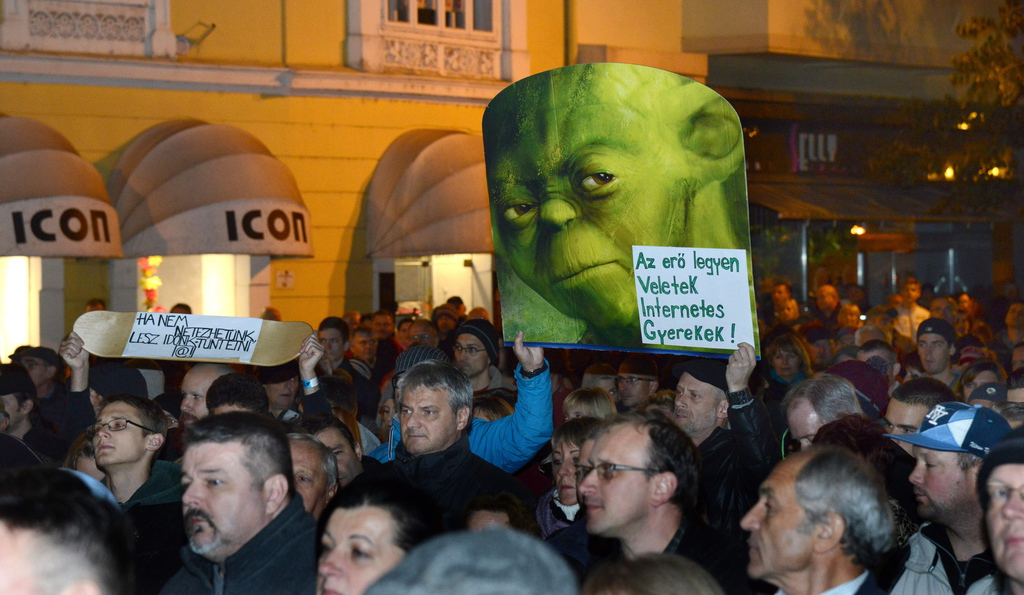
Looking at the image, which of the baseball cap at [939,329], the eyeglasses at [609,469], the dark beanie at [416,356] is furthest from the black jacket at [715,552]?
the baseball cap at [939,329]

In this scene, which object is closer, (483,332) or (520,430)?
(520,430)

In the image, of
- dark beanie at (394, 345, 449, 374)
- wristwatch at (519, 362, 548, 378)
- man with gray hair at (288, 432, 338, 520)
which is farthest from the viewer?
dark beanie at (394, 345, 449, 374)

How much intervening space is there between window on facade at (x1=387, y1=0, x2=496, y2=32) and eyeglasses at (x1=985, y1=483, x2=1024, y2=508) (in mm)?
15582

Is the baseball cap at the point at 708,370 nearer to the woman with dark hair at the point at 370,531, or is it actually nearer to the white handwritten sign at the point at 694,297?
the white handwritten sign at the point at 694,297

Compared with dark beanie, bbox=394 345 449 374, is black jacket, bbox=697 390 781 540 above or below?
below

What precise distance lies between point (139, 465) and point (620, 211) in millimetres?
2551

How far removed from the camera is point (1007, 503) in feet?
10.7

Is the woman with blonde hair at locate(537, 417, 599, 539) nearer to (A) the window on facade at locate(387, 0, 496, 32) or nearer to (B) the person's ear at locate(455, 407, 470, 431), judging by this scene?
(B) the person's ear at locate(455, 407, 470, 431)

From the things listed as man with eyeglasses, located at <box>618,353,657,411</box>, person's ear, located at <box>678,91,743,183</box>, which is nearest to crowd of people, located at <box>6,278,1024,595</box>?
person's ear, located at <box>678,91,743,183</box>

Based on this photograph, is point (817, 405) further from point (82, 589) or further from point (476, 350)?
point (82, 589)

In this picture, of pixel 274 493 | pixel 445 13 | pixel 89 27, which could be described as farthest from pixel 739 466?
pixel 445 13

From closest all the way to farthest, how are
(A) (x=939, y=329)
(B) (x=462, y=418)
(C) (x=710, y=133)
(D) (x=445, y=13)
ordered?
(C) (x=710, y=133) → (B) (x=462, y=418) → (A) (x=939, y=329) → (D) (x=445, y=13)

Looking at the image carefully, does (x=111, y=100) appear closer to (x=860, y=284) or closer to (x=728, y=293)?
(x=728, y=293)

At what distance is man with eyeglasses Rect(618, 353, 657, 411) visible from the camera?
28.9 feet
